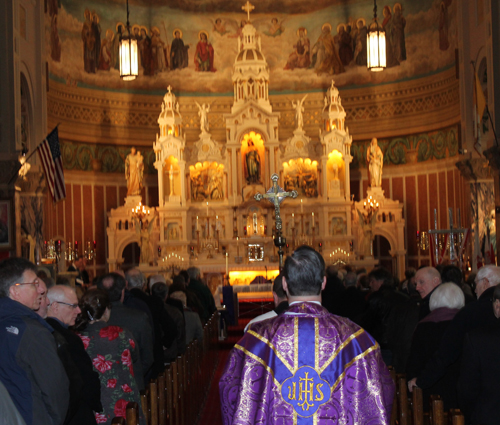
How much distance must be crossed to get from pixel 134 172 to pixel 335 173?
19.1 feet

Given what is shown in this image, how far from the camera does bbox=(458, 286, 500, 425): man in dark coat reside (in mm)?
4547

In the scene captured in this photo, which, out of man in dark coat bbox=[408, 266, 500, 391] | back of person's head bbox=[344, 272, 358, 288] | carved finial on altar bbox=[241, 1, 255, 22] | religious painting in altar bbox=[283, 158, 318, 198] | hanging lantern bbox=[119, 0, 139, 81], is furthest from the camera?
carved finial on altar bbox=[241, 1, 255, 22]

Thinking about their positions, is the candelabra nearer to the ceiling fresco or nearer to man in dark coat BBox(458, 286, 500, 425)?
the ceiling fresco

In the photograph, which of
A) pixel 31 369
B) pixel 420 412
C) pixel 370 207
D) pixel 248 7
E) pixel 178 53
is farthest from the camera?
pixel 178 53

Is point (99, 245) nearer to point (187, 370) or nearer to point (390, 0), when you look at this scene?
point (390, 0)

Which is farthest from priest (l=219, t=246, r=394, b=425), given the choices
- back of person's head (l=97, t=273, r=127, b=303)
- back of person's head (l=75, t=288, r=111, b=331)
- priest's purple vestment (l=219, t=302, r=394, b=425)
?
back of person's head (l=97, t=273, r=127, b=303)

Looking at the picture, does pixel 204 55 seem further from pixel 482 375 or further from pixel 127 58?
pixel 482 375

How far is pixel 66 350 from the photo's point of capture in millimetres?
4301

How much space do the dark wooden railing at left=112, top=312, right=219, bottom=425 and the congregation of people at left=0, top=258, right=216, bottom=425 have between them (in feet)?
0.61

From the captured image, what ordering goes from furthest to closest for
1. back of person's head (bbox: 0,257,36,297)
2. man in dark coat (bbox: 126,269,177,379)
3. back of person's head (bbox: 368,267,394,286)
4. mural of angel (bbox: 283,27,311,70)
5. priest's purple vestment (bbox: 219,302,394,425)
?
mural of angel (bbox: 283,27,311,70) < back of person's head (bbox: 368,267,394,286) < man in dark coat (bbox: 126,269,177,379) < back of person's head (bbox: 0,257,36,297) < priest's purple vestment (bbox: 219,302,394,425)

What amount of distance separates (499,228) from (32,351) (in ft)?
39.8

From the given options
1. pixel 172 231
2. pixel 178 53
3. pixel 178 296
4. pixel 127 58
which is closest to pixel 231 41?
pixel 178 53

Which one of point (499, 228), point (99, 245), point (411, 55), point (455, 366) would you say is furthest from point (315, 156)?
point (455, 366)

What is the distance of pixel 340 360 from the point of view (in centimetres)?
356
